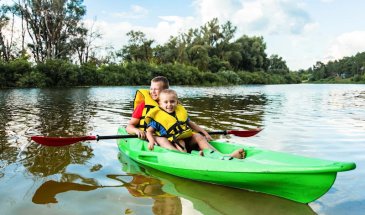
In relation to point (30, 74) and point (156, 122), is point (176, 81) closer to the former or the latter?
point (30, 74)

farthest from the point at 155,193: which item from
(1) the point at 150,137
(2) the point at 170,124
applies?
(2) the point at 170,124

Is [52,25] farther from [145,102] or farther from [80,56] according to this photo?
[145,102]

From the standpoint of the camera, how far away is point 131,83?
104 ft

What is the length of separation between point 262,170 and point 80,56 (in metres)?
35.2

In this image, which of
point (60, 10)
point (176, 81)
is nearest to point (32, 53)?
point (60, 10)

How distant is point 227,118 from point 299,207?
618cm

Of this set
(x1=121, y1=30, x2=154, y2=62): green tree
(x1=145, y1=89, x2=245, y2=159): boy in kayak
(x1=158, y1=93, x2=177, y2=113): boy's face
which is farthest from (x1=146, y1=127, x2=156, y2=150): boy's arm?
(x1=121, y1=30, x2=154, y2=62): green tree

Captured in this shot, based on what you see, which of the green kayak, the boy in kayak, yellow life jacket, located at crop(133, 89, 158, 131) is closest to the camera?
the green kayak

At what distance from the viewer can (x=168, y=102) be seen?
14.6 feet

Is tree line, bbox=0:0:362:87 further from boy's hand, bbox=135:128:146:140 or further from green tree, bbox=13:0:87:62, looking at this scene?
boy's hand, bbox=135:128:146:140

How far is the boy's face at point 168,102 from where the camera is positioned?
4.44 m

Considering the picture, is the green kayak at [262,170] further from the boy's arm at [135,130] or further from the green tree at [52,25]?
the green tree at [52,25]

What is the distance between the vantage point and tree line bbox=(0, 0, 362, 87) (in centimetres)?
2580

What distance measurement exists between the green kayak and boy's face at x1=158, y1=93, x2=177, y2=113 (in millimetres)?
521
